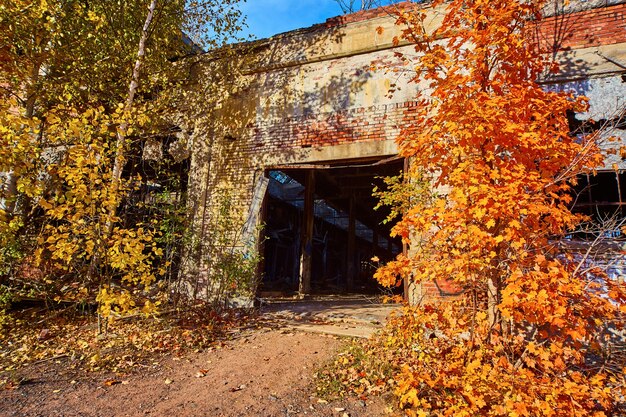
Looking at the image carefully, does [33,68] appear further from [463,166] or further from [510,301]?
[510,301]

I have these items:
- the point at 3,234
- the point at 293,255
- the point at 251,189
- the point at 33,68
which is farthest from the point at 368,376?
the point at 293,255

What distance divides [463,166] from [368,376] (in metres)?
3.02

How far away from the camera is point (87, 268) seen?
281 inches

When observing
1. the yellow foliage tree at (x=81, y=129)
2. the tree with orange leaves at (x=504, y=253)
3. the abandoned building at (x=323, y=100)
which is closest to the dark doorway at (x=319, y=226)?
the abandoned building at (x=323, y=100)

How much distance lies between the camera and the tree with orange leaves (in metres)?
Answer: 3.66

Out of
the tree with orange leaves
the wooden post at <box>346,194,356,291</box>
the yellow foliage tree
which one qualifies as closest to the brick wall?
the tree with orange leaves

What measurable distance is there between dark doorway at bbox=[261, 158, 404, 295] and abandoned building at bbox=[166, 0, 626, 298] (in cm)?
228

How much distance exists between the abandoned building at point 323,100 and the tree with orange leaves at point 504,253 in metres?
1.80

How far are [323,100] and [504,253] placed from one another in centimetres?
532

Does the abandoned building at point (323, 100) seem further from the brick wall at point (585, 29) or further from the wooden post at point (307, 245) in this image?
the wooden post at point (307, 245)

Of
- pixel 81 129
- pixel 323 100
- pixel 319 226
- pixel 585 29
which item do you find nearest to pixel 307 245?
pixel 323 100

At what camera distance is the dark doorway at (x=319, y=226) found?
459 inches

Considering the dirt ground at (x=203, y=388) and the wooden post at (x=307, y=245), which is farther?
the wooden post at (x=307, y=245)

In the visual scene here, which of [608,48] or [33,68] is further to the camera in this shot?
[33,68]
